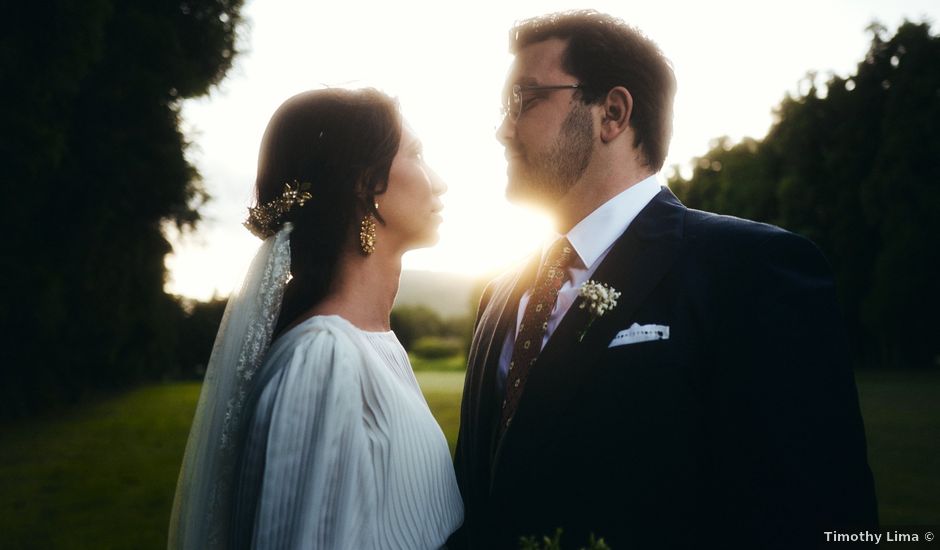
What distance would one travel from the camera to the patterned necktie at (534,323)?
304cm

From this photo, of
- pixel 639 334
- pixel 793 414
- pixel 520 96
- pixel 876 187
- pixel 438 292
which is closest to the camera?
pixel 793 414

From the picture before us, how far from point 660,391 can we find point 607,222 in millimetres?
908

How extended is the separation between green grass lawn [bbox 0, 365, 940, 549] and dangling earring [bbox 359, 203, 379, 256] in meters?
5.35

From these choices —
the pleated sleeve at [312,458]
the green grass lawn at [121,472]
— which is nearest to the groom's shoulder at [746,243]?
the pleated sleeve at [312,458]

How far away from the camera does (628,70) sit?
3551mm

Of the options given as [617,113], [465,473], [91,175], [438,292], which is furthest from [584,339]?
[438,292]

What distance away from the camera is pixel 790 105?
39750 millimetres

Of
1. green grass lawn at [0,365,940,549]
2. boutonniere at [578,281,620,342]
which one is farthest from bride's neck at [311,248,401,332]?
green grass lawn at [0,365,940,549]

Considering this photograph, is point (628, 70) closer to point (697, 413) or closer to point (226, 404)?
point (697, 413)

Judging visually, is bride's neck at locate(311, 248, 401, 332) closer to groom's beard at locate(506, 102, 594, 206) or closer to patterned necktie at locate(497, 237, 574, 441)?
patterned necktie at locate(497, 237, 574, 441)

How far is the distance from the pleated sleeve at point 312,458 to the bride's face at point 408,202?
0.72m

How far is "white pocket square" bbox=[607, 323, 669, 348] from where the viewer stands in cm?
276

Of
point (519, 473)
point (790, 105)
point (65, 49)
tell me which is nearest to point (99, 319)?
point (65, 49)

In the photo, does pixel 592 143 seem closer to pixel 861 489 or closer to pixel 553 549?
pixel 861 489
